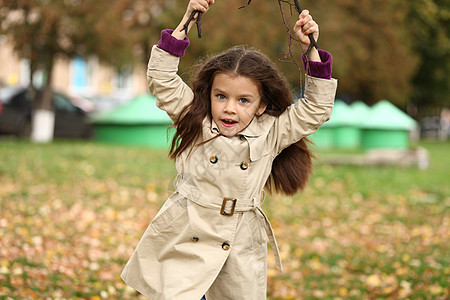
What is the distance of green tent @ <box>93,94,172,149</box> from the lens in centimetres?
1934

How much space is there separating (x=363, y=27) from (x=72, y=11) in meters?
15.3

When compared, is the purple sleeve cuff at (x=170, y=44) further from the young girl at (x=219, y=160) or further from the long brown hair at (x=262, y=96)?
the long brown hair at (x=262, y=96)

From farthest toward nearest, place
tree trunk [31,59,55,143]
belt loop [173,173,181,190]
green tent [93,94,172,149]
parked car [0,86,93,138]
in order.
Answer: green tent [93,94,172,149] → parked car [0,86,93,138] → tree trunk [31,59,55,143] → belt loop [173,173,181,190]

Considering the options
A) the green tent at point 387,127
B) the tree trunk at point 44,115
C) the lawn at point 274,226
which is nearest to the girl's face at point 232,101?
the lawn at point 274,226

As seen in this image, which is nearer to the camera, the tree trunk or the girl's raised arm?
the girl's raised arm

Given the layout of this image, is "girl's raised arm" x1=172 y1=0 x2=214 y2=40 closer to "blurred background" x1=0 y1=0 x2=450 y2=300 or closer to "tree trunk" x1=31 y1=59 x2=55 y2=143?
"blurred background" x1=0 y1=0 x2=450 y2=300

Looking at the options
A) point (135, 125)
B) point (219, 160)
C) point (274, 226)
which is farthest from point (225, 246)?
point (135, 125)

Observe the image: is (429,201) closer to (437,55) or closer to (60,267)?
(60,267)

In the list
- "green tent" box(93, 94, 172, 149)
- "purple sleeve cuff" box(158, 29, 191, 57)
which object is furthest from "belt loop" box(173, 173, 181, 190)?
"green tent" box(93, 94, 172, 149)

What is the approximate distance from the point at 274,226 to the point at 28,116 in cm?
1346

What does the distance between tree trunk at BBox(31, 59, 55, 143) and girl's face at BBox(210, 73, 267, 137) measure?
1533cm

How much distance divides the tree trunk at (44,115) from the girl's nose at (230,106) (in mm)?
15375

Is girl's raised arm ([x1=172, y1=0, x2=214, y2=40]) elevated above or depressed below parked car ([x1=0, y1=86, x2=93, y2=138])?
above

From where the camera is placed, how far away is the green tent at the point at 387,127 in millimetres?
21023
